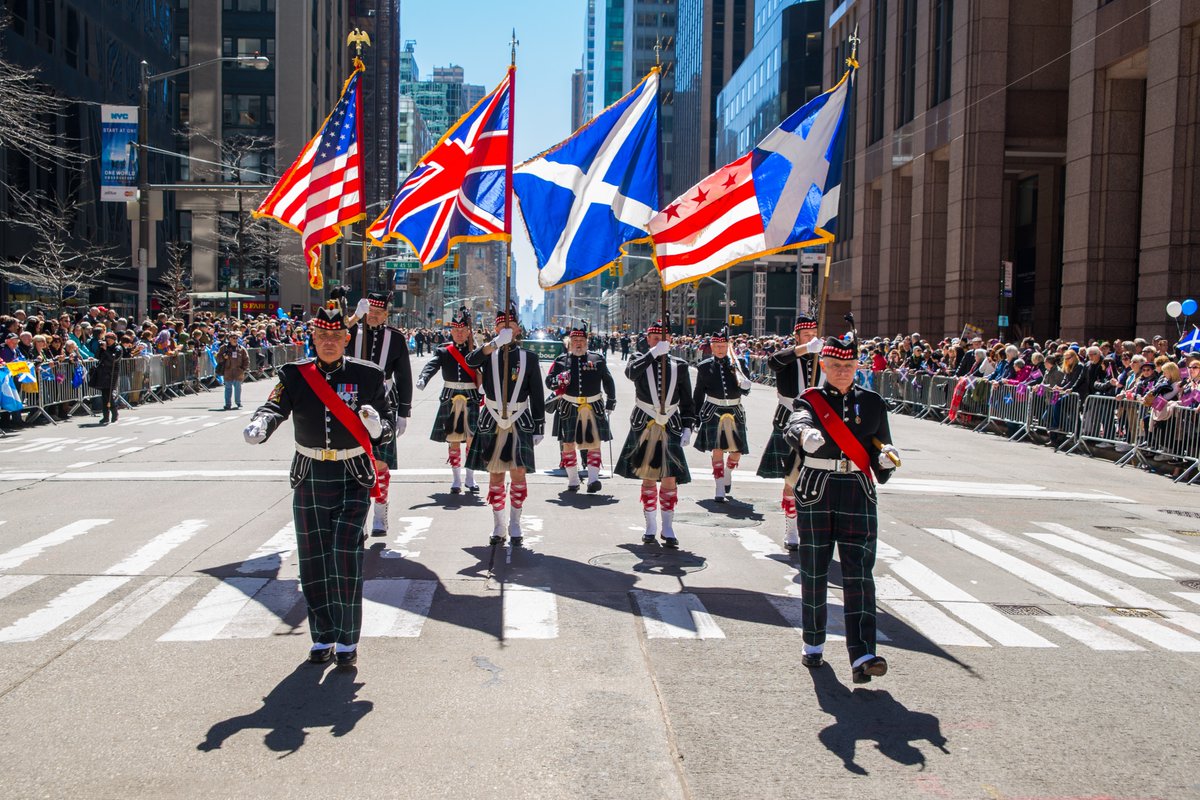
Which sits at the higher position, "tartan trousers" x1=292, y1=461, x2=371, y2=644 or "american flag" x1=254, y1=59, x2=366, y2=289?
"american flag" x1=254, y1=59, x2=366, y2=289

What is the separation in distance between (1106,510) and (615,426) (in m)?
10.5

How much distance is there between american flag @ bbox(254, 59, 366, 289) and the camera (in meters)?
10.8

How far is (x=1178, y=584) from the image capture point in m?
8.76

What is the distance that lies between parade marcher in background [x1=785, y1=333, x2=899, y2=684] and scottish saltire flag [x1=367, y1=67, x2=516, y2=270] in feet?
13.7

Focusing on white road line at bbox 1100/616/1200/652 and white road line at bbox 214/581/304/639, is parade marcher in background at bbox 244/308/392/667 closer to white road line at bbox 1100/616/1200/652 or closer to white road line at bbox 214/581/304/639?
white road line at bbox 214/581/304/639

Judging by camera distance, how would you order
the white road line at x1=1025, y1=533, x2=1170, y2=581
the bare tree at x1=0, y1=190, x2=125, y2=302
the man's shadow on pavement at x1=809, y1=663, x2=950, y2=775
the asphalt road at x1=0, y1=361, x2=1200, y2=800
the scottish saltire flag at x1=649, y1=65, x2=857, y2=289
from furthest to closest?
the bare tree at x1=0, y1=190, x2=125, y2=302 → the scottish saltire flag at x1=649, y1=65, x2=857, y2=289 → the white road line at x1=1025, y1=533, x2=1170, y2=581 → the man's shadow on pavement at x1=809, y1=663, x2=950, y2=775 → the asphalt road at x1=0, y1=361, x2=1200, y2=800

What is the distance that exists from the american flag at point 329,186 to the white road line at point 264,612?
3.78 meters

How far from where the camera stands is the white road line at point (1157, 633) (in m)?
6.91

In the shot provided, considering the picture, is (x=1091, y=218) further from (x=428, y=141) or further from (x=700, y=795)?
(x=428, y=141)

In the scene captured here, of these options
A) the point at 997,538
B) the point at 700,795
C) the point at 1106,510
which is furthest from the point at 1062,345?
the point at 700,795

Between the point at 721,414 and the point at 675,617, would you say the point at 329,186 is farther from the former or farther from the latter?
the point at 675,617

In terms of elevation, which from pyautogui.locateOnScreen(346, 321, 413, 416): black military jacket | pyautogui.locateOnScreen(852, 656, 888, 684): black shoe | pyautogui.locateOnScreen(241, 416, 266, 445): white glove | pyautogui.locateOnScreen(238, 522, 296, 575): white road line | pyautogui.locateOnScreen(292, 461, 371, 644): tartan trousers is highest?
pyautogui.locateOnScreen(346, 321, 413, 416): black military jacket

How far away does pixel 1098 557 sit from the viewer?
9.78 metres

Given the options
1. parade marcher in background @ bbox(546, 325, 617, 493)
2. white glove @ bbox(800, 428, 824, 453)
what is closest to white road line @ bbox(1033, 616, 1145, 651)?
white glove @ bbox(800, 428, 824, 453)
